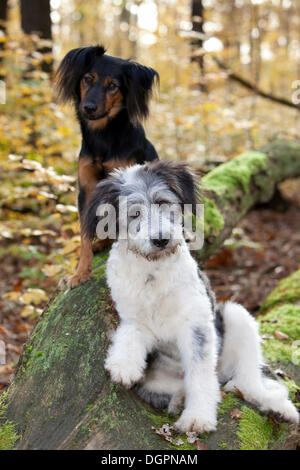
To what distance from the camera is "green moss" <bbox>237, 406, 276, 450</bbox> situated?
9.29 feet

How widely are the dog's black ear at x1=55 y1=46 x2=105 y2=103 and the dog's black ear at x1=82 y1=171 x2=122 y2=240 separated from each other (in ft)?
4.98

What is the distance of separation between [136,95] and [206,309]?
225 cm

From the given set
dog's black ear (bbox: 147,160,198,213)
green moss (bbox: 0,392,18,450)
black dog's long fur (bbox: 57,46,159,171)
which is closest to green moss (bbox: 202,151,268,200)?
black dog's long fur (bbox: 57,46,159,171)

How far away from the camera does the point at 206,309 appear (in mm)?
3186

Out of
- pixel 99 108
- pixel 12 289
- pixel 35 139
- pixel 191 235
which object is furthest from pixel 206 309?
pixel 35 139

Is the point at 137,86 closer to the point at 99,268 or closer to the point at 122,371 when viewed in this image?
the point at 99,268

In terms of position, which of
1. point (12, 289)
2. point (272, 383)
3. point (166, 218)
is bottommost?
point (12, 289)

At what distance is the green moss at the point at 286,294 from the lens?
5.64 meters

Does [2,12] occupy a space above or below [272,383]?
above

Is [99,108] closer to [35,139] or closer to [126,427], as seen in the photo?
[126,427]

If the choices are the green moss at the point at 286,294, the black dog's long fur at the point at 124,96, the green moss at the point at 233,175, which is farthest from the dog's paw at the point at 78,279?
the green moss at the point at 286,294

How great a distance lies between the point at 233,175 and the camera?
6.95 meters

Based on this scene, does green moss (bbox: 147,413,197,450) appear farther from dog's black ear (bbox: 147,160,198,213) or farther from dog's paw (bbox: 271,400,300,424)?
dog's black ear (bbox: 147,160,198,213)
